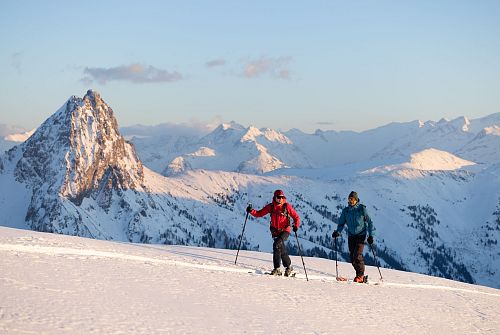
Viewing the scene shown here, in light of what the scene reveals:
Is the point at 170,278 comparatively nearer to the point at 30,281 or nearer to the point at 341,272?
the point at 30,281

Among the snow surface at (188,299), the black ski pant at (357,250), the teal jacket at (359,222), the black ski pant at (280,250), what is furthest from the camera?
the black ski pant at (357,250)

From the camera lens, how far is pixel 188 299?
11.5m

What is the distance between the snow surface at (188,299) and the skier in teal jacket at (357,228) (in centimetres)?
111

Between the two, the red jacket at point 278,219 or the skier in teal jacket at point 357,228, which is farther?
the skier in teal jacket at point 357,228

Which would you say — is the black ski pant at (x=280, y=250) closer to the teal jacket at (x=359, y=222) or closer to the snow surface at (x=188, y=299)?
the snow surface at (x=188, y=299)

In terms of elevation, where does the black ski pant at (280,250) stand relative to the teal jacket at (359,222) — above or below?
below

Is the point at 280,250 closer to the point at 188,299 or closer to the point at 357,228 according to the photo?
the point at 357,228

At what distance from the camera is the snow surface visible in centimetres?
915

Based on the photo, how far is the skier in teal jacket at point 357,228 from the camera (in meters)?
18.2

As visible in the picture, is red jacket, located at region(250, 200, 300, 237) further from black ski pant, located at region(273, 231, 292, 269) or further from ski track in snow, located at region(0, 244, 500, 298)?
ski track in snow, located at region(0, 244, 500, 298)

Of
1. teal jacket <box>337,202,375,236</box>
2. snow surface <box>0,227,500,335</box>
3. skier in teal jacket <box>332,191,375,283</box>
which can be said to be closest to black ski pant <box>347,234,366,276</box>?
skier in teal jacket <box>332,191,375,283</box>

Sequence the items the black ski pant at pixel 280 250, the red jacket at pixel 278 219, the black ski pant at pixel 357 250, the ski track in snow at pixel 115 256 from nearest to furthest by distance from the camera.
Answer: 1. the ski track in snow at pixel 115 256
2. the black ski pant at pixel 280 250
3. the red jacket at pixel 278 219
4. the black ski pant at pixel 357 250

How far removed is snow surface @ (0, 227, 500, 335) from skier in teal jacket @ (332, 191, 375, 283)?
1.11 m

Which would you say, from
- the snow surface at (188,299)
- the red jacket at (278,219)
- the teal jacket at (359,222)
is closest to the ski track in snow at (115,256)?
the snow surface at (188,299)
